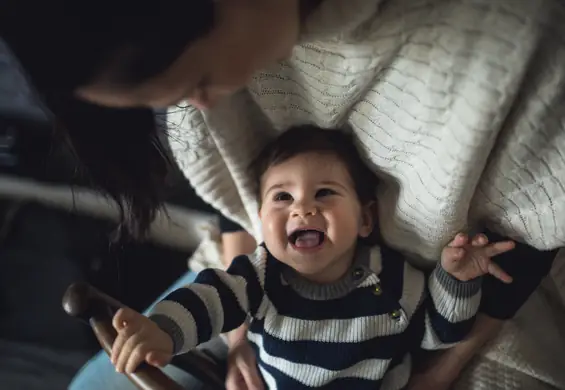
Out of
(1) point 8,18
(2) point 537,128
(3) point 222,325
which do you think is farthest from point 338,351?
(1) point 8,18

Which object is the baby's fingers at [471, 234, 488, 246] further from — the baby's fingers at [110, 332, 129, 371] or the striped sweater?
the baby's fingers at [110, 332, 129, 371]

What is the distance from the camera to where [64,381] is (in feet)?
4.72

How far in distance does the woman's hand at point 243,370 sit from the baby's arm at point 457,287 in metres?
0.24

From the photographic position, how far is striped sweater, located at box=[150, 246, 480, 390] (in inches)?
33.4

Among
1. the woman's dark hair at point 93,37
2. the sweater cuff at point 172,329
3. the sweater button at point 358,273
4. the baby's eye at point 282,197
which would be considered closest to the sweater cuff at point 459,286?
the sweater button at point 358,273

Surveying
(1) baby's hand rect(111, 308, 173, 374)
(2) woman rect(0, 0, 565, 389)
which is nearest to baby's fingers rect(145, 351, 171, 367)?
(1) baby's hand rect(111, 308, 173, 374)

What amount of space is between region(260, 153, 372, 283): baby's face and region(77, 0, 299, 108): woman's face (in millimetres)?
272

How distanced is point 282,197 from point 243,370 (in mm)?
247

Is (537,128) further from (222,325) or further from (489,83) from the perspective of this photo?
(222,325)

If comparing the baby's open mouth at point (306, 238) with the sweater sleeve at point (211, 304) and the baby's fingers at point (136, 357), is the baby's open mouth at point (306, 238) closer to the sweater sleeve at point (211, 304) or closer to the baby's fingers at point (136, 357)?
the sweater sleeve at point (211, 304)

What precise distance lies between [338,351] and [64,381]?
82 centimetres

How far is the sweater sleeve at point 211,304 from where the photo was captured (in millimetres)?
789

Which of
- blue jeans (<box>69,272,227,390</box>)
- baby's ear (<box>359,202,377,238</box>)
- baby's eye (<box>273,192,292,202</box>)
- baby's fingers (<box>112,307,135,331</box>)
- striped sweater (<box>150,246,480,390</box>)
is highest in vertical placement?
baby's eye (<box>273,192,292,202</box>)

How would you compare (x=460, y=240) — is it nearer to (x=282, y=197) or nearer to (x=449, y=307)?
(x=449, y=307)
